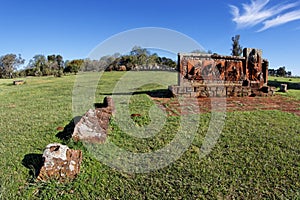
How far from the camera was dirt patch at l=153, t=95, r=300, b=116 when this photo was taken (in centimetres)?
589

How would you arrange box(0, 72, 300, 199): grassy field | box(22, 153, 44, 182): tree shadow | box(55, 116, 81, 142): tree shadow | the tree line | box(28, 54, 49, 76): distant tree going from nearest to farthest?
1. box(0, 72, 300, 199): grassy field
2. box(22, 153, 44, 182): tree shadow
3. box(55, 116, 81, 142): tree shadow
4. the tree line
5. box(28, 54, 49, 76): distant tree

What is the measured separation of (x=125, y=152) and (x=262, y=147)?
247cm

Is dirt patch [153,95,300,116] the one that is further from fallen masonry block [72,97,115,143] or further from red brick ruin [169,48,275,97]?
fallen masonry block [72,97,115,143]

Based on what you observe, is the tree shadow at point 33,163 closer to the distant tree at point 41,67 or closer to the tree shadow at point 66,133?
the tree shadow at point 66,133

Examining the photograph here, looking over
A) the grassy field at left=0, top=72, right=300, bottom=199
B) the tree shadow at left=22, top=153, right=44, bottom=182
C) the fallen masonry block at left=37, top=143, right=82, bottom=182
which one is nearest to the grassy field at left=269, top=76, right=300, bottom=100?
the grassy field at left=0, top=72, right=300, bottom=199

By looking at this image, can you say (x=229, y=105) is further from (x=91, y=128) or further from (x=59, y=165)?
(x=59, y=165)

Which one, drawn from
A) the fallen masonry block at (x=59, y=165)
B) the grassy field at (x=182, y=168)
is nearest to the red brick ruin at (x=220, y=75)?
the grassy field at (x=182, y=168)

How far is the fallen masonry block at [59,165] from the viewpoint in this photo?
2904 mm

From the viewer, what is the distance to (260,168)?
10.7ft

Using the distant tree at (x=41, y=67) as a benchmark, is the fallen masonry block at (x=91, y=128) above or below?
below

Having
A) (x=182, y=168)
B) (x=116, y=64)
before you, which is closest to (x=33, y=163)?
(x=182, y=168)

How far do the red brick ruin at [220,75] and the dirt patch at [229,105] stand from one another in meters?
0.39

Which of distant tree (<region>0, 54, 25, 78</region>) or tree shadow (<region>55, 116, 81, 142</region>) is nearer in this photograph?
tree shadow (<region>55, 116, 81, 142</region>)

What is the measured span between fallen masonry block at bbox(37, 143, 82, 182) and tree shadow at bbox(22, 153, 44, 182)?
176mm
